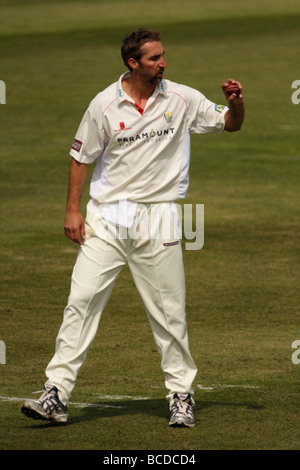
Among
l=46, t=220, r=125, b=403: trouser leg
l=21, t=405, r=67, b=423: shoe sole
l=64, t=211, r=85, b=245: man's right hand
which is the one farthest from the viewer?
l=64, t=211, r=85, b=245: man's right hand

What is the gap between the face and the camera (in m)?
7.40

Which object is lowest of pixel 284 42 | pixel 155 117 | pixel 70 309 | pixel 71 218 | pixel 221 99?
pixel 70 309

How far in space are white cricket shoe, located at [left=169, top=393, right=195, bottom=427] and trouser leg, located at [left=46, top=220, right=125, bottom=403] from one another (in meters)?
0.65

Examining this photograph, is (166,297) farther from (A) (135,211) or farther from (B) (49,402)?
(B) (49,402)

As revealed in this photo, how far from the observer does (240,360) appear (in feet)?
31.2

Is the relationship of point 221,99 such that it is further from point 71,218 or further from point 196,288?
point 71,218

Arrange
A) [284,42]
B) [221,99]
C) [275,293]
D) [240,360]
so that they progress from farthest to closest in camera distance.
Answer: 1. [284,42]
2. [221,99]
3. [275,293]
4. [240,360]

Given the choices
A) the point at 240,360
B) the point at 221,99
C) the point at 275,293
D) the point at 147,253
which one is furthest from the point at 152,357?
the point at 221,99

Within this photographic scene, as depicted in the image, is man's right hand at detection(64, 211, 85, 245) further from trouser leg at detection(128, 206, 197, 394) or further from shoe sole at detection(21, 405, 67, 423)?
shoe sole at detection(21, 405, 67, 423)

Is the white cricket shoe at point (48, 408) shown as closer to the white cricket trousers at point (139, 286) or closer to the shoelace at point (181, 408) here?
the white cricket trousers at point (139, 286)

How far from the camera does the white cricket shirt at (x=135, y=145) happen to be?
7445 millimetres

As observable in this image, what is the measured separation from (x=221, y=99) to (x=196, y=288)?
17712 mm

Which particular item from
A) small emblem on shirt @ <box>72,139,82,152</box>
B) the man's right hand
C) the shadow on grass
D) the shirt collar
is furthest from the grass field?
the shirt collar

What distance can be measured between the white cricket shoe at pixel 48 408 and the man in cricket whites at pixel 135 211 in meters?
0.01
